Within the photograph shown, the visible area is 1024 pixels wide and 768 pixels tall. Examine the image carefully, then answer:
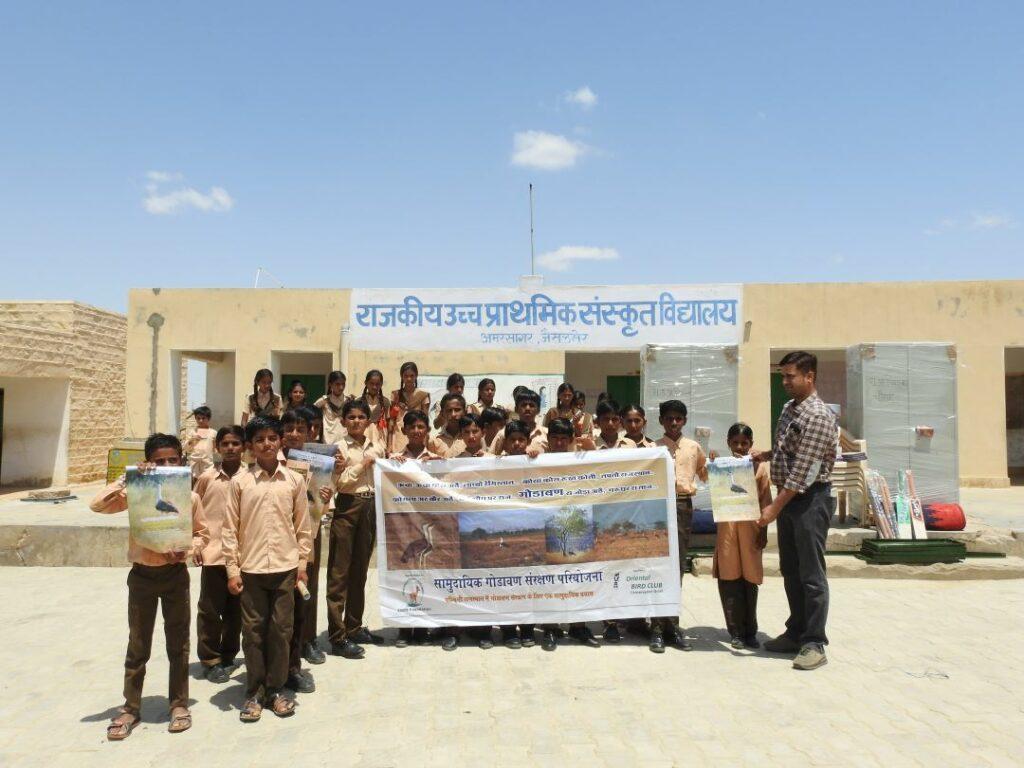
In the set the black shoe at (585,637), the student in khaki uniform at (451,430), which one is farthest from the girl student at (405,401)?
the black shoe at (585,637)

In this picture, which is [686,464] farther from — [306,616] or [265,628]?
[265,628]

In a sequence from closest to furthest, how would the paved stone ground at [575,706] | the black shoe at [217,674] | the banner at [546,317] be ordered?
1. the paved stone ground at [575,706]
2. the black shoe at [217,674]
3. the banner at [546,317]

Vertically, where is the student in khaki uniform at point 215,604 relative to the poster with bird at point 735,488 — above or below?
below

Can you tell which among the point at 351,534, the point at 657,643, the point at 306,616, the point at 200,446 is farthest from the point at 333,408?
the point at 657,643

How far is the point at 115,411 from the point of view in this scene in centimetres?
1759

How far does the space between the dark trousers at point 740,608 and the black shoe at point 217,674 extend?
318 cm

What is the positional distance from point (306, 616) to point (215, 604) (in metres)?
0.59

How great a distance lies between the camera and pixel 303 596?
→ 12.8 ft

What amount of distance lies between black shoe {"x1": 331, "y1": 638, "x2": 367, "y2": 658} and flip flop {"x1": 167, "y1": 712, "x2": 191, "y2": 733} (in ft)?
3.96

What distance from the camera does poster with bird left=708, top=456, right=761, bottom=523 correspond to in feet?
15.1

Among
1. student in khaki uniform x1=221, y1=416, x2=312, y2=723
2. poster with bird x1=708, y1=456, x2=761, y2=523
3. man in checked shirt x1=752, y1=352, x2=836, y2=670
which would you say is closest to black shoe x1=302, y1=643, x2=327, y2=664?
student in khaki uniform x1=221, y1=416, x2=312, y2=723

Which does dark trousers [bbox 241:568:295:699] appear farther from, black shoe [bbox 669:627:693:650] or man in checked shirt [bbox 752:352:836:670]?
man in checked shirt [bbox 752:352:836:670]

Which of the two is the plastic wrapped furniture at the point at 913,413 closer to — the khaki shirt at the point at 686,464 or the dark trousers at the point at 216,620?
the khaki shirt at the point at 686,464

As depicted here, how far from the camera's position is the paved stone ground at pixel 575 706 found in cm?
325
